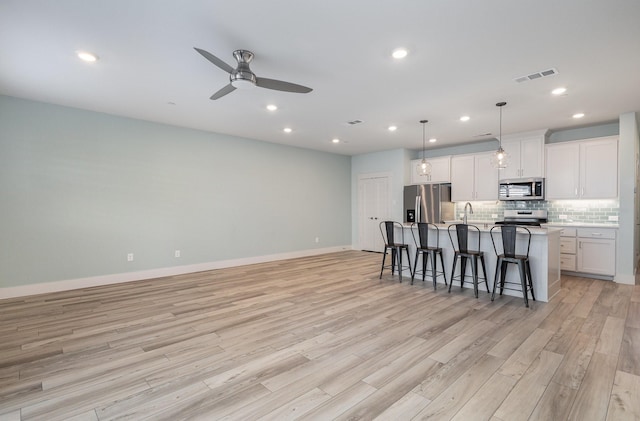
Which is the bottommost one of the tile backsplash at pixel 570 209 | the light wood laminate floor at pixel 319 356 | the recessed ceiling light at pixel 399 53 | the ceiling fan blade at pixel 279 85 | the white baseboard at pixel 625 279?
the light wood laminate floor at pixel 319 356

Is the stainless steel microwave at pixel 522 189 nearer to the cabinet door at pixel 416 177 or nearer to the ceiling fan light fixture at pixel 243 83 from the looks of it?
the cabinet door at pixel 416 177

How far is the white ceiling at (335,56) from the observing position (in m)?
2.40

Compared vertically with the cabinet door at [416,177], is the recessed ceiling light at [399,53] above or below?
above

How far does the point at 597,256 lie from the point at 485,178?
237cm

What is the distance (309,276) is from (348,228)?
364 centimetres

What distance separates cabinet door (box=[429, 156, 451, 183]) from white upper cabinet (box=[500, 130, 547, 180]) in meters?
1.19

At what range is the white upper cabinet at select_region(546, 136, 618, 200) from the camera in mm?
5305

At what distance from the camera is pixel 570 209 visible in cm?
604

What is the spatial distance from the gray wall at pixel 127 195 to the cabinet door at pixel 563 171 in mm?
5249

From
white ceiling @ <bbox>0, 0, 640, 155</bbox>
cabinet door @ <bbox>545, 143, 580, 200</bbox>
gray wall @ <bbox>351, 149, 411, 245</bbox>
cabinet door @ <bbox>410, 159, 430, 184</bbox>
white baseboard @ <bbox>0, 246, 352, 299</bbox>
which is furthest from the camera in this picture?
gray wall @ <bbox>351, 149, 411, 245</bbox>

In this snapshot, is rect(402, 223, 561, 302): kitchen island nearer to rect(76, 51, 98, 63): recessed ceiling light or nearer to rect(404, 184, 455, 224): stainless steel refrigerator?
rect(404, 184, 455, 224): stainless steel refrigerator

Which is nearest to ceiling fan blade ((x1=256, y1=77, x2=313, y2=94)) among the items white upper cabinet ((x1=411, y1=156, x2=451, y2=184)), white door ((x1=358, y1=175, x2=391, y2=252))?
white upper cabinet ((x1=411, y1=156, x2=451, y2=184))

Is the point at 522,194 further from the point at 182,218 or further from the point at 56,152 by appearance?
the point at 56,152

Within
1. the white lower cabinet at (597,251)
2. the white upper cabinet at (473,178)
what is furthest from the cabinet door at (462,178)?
the white lower cabinet at (597,251)
